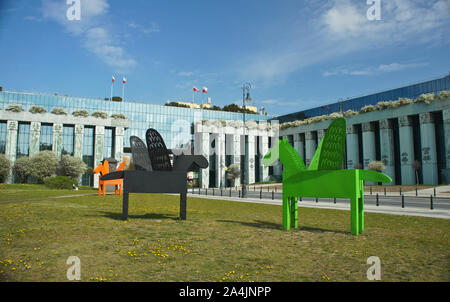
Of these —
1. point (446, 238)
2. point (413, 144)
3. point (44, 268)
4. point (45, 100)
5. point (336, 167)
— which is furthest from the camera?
point (45, 100)

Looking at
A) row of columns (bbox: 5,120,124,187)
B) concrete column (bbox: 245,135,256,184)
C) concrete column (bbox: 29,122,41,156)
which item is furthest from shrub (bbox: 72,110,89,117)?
concrete column (bbox: 245,135,256,184)

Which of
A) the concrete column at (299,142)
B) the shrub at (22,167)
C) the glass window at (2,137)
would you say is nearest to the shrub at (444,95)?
the concrete column at (299,142)

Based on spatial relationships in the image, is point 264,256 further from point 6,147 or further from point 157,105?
point 157,105

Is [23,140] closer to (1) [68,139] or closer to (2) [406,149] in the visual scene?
(1) [68,139]

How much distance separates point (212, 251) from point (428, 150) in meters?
57.4

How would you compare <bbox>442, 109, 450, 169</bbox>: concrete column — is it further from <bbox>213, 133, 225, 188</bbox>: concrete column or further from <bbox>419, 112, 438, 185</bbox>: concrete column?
<bbox>213, 133, 225, 188</bbox>: concrete column

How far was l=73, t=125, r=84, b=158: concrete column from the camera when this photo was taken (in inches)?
2813

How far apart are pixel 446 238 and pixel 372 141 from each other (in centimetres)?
5856

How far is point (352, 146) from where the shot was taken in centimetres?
6806

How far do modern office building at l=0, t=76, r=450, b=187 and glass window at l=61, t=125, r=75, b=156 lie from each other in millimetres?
211

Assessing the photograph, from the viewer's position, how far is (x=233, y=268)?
6566mm

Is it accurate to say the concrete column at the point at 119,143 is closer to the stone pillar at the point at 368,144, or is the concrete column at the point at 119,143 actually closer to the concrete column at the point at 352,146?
the concrete column at the point at 352,146

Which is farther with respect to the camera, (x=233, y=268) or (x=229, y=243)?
(x=229, y=243)

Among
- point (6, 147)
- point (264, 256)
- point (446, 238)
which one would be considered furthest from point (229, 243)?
point (6, 147)
